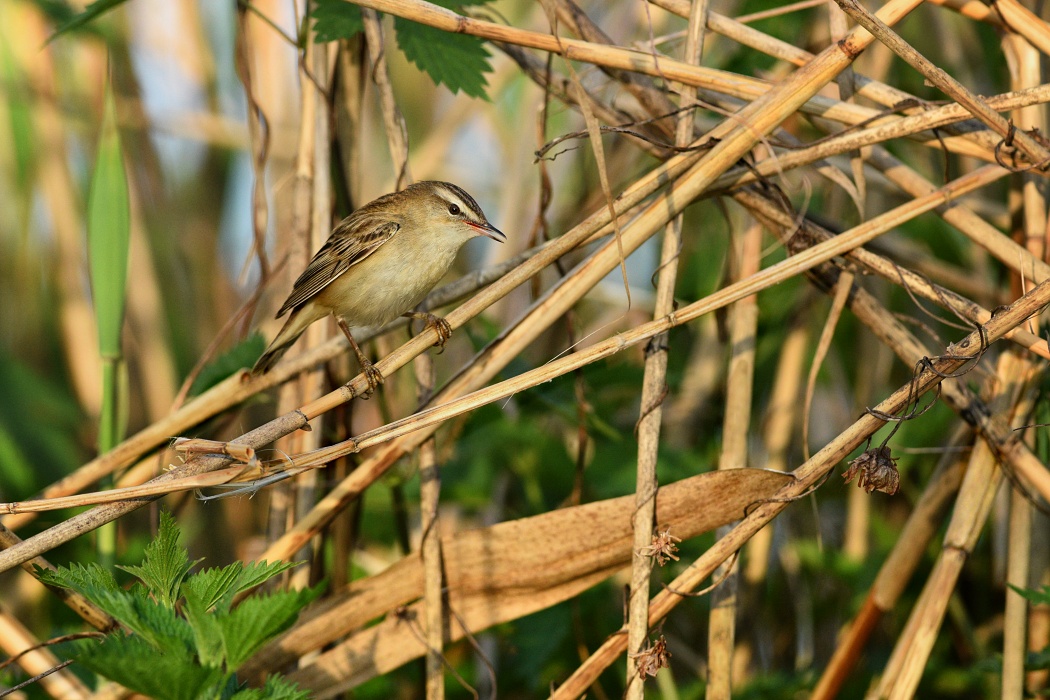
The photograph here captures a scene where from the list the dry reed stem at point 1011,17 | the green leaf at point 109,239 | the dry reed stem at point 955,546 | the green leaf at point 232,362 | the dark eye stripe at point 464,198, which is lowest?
the dry reed stem at point 955,546

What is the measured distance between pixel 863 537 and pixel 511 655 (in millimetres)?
1443

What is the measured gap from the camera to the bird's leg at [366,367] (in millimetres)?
2180

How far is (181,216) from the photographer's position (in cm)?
497

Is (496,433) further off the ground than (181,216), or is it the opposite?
(181,216)

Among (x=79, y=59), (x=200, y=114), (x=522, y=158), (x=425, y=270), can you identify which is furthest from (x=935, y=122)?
(x=79, y=59)

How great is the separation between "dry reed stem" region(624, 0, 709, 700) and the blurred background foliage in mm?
344

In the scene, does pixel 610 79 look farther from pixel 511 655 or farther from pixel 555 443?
pixel 511 655

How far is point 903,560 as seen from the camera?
2.63 meters

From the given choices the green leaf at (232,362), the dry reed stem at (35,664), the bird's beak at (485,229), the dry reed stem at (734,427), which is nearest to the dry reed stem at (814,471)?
the dry reed stem at (734,427)

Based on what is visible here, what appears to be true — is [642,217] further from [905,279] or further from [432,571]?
[432,571]

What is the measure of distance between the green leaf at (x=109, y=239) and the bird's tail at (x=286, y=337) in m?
0.40

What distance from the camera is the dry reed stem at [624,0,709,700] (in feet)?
6.80

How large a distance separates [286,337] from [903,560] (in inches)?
72.4

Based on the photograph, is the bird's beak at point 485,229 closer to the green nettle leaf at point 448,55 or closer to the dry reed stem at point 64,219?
the green nettle leaf at point 448,55
